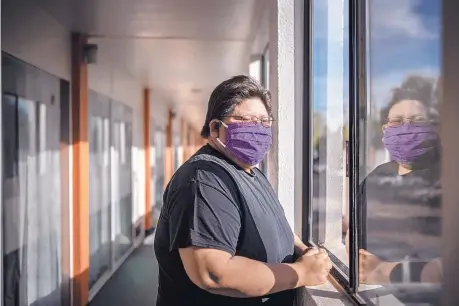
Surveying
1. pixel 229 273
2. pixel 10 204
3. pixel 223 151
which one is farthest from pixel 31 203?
pixel 229 273

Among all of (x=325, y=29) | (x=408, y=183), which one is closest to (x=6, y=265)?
(x=325, y=29)

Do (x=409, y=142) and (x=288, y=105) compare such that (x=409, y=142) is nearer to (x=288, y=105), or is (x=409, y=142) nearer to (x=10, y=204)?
(x=288, y=105)

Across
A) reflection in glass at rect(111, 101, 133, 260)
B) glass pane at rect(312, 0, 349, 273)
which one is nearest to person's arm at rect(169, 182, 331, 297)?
glass pane at rect(312, 0, 349, 273)

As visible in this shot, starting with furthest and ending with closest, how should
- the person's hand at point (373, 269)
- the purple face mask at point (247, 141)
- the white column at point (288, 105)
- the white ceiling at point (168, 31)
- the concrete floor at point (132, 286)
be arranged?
the concrete floor at point (132, 286), the white ceiling at point (168, 31), the white column at point (288, 105), the purple face mask at point (247, 141), the person's hand at point (373, 269)

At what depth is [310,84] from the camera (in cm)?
238

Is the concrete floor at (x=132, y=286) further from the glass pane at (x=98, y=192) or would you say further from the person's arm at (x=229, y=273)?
the person's arm at (x=229, y=273)

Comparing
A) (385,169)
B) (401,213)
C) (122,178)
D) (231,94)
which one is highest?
(231,94)

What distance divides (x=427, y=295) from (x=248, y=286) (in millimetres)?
540

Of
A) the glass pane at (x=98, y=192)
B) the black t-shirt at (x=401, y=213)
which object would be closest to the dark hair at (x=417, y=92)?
the black t-shirt at (x=401, y=213)

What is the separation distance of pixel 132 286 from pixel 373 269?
456 centimetres

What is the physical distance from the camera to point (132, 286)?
5621 millimetres

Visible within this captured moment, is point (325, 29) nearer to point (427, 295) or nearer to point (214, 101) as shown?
Answer: point (214, 101)

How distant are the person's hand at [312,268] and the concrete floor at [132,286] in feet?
11.4

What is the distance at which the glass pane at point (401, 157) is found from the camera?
3.55ft
